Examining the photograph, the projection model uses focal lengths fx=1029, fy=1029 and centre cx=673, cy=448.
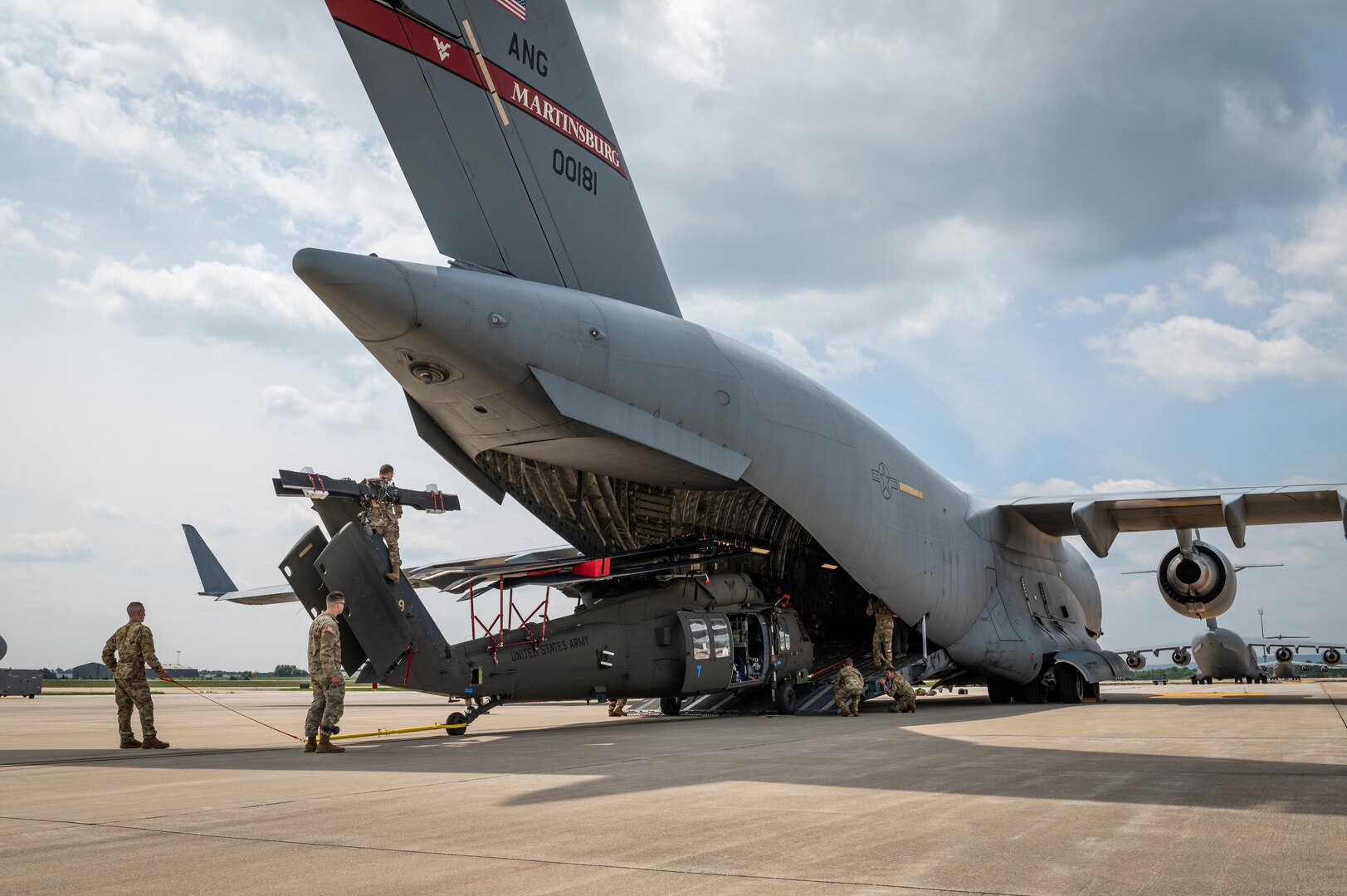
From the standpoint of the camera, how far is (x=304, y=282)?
8.93 m

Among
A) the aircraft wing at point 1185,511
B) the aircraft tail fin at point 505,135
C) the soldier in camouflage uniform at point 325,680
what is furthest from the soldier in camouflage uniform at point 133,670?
the aircraft wing at point 1185,511

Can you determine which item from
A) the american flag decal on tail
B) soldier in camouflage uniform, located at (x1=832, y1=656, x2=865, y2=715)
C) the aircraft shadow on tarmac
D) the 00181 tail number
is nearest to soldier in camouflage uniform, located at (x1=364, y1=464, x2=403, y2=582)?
the aircraft shadow on tarmac

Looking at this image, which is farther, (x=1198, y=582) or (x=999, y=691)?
(x=1198, y=582)

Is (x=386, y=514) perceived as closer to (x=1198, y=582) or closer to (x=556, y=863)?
(x=556, y=863)

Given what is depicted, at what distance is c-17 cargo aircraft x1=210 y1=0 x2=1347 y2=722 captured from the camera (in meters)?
9.93

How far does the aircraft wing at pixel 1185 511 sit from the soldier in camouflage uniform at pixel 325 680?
1306 centimetres

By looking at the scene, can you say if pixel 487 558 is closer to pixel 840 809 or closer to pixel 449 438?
pixel 449 438

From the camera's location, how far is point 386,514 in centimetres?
1016

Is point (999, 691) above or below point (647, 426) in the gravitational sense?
below

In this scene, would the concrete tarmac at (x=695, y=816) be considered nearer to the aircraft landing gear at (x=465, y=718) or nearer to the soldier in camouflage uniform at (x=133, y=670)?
the soldier in camouflage uniform at (x=133, y=670)

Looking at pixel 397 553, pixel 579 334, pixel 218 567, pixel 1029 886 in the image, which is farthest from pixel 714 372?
pixel 218 567

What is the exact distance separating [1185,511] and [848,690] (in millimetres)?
8967

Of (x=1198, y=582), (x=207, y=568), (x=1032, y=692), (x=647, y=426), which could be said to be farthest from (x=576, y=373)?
(x=207, y=568)

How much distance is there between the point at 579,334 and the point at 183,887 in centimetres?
761
